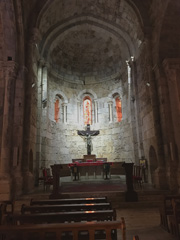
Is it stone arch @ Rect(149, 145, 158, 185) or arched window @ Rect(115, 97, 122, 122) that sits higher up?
arched window @ Rect(115, 97, 122, 122)

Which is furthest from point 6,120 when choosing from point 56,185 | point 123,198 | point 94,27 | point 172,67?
point 94,27

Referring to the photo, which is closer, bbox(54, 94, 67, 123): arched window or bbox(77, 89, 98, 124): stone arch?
bbox(54, 94, 67, 123): arched window

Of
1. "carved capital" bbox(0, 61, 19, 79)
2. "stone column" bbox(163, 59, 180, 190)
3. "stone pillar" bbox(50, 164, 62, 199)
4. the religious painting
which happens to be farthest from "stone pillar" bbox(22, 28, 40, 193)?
the religious painting

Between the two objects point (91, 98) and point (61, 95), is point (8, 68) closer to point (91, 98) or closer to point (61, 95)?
point (61, 95)

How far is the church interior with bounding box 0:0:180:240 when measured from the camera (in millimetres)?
7539

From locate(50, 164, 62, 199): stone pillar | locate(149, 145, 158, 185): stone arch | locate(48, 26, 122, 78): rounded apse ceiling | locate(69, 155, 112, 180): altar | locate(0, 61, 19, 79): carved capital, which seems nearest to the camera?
locate(50, 164, 62, 199): stone pillar

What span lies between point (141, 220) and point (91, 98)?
11.5 m

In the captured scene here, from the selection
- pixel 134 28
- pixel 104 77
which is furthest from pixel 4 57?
pixel 104 77

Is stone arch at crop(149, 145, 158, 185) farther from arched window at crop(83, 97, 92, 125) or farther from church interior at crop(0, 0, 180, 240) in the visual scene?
arched window at crop(83, 97, 92, 125)

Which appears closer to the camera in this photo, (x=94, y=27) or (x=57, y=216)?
(x=57, y=216)

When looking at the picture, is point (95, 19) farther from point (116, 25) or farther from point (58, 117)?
point (58, 117)

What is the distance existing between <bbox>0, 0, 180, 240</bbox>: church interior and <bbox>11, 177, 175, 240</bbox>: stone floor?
37 mm

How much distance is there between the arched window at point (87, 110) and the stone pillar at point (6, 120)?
7.72 metres

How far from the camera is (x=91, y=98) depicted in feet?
50.4
